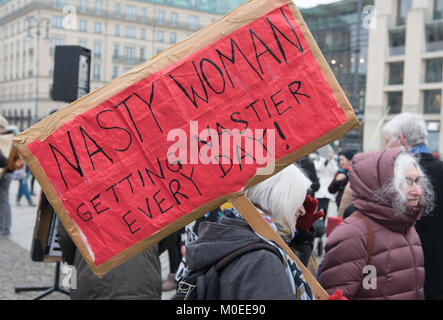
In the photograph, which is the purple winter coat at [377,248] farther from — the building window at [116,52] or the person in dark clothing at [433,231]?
the building window at [116,52]

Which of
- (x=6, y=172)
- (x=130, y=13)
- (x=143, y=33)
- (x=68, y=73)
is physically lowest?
(x=6, y=172)

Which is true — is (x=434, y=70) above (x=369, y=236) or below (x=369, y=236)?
above

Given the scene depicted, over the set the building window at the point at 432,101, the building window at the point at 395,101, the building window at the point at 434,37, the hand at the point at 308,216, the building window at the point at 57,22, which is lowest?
the hand at the point at 308,216

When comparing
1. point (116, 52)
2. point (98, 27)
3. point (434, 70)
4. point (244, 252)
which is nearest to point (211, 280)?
point (244, 252)

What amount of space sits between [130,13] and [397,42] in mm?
20279

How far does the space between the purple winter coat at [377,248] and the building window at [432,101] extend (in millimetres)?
31424

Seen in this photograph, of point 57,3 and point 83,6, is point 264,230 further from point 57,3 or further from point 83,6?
point 57,3

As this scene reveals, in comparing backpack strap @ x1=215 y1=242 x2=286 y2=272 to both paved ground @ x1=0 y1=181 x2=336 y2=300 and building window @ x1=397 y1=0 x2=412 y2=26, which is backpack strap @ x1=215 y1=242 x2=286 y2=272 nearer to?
paved ground @ x1=0 y1=181 x2=336 y2=300

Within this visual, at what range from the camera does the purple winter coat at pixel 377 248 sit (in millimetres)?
2166

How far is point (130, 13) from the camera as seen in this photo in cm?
3450

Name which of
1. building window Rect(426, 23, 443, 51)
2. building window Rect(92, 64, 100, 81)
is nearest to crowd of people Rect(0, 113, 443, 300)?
building window Rect(426, 23, 443, 51)

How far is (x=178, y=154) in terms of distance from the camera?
1.62 meters

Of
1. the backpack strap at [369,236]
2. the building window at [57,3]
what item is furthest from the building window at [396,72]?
the backpack strap at [369,236]
